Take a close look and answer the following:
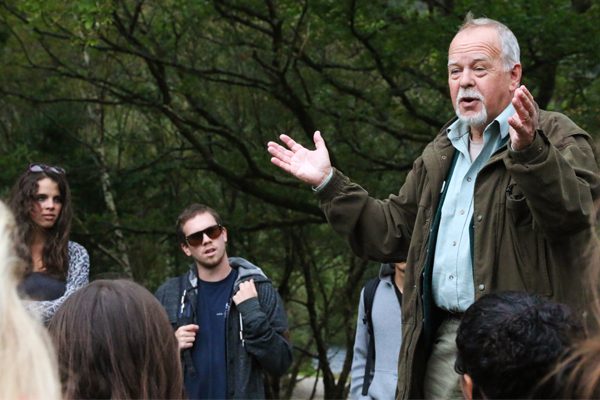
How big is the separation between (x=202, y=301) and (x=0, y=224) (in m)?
3.91

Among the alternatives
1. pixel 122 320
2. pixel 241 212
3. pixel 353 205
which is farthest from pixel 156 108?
pixel 122 320

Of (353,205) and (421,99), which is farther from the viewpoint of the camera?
(421,99)

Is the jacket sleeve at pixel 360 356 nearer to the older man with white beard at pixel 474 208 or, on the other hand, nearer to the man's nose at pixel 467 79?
the older man with white beard at pixel 474 208

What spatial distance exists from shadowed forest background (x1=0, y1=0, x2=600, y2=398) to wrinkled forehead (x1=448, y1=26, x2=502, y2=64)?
4910 mm

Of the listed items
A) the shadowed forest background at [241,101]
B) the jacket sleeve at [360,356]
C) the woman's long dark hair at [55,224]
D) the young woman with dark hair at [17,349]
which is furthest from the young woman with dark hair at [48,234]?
the shadowed forest background at [241,101]

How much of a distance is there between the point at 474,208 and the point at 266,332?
7.40 ft

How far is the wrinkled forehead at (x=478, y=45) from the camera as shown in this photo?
12.8ft

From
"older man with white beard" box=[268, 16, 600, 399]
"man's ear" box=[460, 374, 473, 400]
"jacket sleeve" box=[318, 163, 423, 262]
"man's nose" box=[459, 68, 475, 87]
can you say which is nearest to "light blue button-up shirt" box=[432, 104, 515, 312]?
"older man with white beard" box=[268, 16, 600, 399]

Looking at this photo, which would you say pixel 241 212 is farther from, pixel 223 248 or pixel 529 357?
pixel 529 357

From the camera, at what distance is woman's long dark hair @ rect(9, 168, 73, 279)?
5348 mm

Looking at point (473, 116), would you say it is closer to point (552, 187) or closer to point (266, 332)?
point (552, 187)

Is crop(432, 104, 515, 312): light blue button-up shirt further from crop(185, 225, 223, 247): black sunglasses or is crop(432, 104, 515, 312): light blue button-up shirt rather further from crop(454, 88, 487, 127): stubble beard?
crop(185, 225, 223, 247): black sunglasses

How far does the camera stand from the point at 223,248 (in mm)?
5980

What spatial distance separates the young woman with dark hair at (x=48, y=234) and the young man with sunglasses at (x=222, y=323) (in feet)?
2.22
